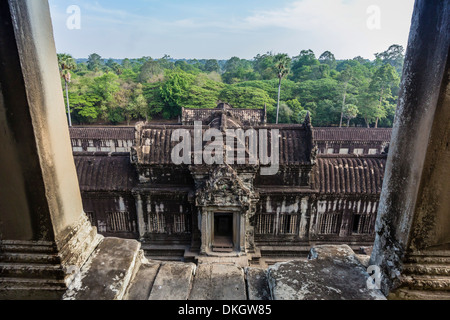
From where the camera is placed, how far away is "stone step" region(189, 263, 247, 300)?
134 inches

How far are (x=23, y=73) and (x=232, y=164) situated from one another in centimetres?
943

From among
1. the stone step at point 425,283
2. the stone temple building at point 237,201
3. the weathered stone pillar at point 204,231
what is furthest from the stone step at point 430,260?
the weathered stone pillar at point 204,231

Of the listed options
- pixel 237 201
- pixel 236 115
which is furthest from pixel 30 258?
pixel 236 115

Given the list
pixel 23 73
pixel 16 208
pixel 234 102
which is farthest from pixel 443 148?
pixel 234 102

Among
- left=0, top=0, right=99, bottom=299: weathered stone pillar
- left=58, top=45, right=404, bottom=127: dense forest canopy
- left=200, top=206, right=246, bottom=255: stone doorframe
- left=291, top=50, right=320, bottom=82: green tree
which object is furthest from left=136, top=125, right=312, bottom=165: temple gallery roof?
left=291, top=50, right=320, bottom=82: green tree

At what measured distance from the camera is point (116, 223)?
13.2m

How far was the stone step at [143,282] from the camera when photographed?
11.2 feet

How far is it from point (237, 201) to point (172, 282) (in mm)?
8380

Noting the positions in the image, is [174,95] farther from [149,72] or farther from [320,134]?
[320,134]

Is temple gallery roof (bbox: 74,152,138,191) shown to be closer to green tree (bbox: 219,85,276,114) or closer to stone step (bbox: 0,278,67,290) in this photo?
stone step (bbox: 0,278,67,290)

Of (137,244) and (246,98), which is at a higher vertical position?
(137,244)

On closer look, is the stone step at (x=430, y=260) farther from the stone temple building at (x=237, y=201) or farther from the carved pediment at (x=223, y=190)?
the stone temple building at (x=237, y=201)

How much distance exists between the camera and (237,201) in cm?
1188
